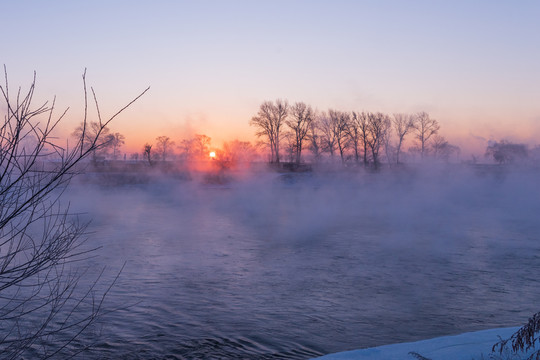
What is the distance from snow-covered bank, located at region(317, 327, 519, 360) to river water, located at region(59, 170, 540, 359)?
0.52m

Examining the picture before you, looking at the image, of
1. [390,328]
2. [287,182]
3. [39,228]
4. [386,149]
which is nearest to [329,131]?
[386,149]

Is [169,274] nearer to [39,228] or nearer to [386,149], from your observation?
[39,228]

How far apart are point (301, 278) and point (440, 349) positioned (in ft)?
14.9

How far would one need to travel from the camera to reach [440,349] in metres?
5.62

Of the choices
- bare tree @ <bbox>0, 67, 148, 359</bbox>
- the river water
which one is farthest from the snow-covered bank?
bare tree @ <bbox>0, 67, 148, 359</bbox>

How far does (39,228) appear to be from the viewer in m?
18.4

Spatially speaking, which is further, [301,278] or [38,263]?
[301,278]

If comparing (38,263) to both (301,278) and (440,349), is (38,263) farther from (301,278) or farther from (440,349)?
(301,278)

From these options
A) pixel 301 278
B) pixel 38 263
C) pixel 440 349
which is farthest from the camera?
pixel 301 278

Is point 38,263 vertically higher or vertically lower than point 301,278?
higher

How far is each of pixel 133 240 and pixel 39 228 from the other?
542cm

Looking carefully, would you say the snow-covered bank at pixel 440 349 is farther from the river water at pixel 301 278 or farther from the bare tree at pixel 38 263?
the bare tree at pixel 38 263

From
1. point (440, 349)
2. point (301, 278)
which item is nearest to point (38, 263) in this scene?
point (440, 349)

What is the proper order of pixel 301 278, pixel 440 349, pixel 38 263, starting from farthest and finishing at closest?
pixel 301 278
pixel 440 349
pixel 38 263
